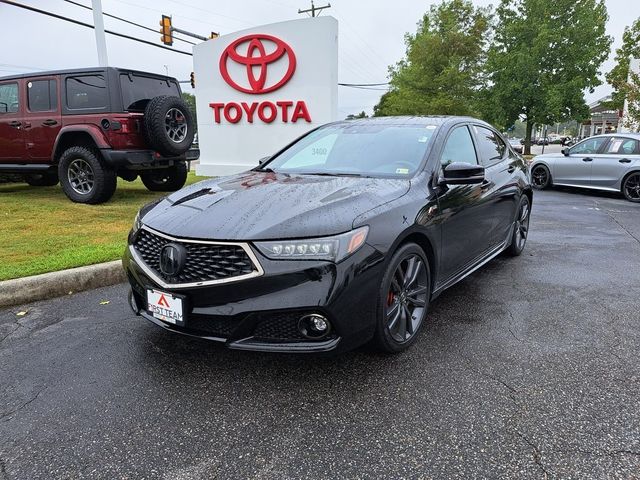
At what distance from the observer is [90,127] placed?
23.6 feet

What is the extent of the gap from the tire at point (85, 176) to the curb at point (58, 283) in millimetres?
3346

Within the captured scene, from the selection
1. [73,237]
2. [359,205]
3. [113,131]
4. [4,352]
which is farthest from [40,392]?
[113,131]

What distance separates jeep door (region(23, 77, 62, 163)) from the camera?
24.7ft

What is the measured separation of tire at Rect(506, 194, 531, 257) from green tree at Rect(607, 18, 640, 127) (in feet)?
67.7

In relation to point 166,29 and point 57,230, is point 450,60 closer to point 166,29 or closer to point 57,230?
point 166,29

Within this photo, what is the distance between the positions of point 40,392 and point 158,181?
7300 mm

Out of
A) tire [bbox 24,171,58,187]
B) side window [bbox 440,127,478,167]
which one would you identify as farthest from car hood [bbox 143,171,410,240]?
tire [bbox 24,171,58,187]

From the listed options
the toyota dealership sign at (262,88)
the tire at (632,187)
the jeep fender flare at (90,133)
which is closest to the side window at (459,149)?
the jeep fender flare at (90,133)

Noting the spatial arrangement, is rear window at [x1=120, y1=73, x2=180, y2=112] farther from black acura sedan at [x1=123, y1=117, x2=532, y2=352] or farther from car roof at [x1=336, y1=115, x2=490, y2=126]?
black acura sedan at [x1=123, y1=117, x2=532, y2=352]

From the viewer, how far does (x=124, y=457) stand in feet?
6.78

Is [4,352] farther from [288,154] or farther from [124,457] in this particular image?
[288,154]

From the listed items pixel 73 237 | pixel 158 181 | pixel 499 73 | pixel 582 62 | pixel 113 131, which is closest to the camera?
pixel 73 237

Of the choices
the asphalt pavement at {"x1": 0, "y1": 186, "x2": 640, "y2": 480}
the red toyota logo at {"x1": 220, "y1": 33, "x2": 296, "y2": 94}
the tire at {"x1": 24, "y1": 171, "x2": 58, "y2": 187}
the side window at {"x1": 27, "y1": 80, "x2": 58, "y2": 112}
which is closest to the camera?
the asphalt pavement at {"x1": 0, "y1": 186, "x2": 640, "y2": 480}

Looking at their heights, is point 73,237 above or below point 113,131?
below
